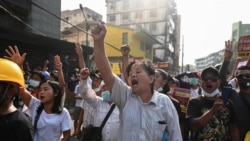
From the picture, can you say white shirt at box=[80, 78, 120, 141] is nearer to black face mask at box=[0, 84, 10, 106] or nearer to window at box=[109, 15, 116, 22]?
black face mask at box=[0, 84, 10, 106]

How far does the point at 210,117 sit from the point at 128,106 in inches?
42.8

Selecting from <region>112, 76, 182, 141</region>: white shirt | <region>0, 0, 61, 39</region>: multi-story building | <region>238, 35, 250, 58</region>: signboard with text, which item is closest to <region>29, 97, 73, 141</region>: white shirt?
<region>112, 76, 182, 141</region>: white shirt

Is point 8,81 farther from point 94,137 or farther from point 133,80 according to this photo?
point 94,137

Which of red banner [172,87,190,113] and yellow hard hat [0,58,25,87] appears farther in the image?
red banner [172,87,190,113]

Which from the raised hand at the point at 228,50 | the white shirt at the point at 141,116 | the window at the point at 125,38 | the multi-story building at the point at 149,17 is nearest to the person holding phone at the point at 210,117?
the raised hand at the point at 228,50

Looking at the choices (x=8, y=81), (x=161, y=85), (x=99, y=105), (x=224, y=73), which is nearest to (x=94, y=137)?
(x=99, y=105)

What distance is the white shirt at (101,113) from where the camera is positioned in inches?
154

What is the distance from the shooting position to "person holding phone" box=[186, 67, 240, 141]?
11.1 ft

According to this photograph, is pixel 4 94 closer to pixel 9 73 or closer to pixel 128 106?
pixel 9 73

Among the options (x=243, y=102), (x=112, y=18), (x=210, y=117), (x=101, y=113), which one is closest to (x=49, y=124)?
(x=101, y=113)

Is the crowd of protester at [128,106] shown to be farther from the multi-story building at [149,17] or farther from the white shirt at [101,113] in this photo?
the multi-story building at [149,17]

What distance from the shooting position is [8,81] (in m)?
2.36

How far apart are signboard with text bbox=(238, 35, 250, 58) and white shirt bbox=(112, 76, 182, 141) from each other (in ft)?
19.0

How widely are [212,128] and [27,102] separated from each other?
2474 millimetres
